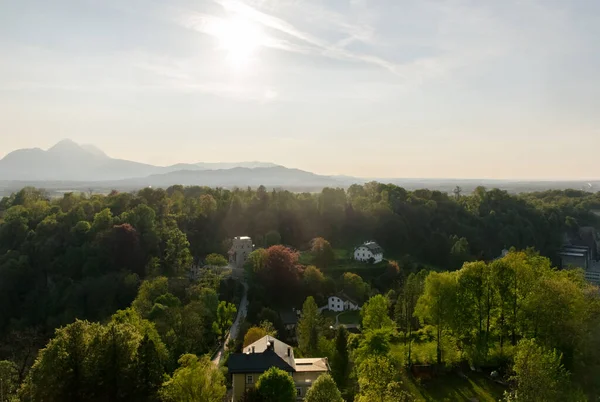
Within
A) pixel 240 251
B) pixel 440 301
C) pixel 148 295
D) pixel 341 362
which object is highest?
pixel 440 301

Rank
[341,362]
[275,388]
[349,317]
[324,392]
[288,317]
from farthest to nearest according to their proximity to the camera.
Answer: [349,317] < [288,317] < [341,362] < [275,388] < [324,392]

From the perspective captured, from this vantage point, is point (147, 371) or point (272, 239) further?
point (272, 239)


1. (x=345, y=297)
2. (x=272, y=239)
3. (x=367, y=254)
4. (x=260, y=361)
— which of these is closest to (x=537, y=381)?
(x=260, y=361)

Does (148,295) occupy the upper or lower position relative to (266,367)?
lower

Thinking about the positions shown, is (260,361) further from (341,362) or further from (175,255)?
(175,255)

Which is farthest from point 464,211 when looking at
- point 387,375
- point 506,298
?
point 387,375

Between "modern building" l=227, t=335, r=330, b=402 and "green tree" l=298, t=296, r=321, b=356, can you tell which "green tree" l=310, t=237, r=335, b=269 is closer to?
"green tree" l=298, t=296, r=321, b=356

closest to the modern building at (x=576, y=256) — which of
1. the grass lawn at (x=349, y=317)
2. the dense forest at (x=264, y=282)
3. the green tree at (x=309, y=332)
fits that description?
the dense forest at (x=264, y=282)

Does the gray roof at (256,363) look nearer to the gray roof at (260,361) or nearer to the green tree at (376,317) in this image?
the gray roof at (260,361)
